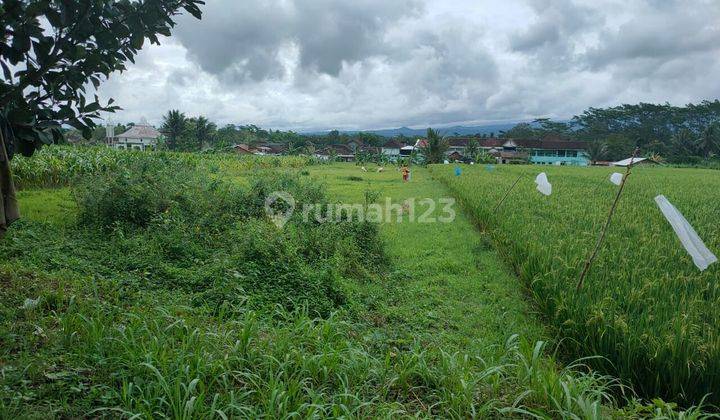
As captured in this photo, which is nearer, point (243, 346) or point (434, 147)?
point (243, 346)

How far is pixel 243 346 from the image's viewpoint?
9.16 ft

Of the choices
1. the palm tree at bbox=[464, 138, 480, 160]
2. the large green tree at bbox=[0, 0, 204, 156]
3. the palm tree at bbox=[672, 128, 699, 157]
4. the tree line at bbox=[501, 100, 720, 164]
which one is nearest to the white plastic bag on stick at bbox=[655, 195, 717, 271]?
the large green tree at bbox=[0, 0, 204, 156]

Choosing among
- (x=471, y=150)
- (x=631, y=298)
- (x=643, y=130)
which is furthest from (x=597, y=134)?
(x=631, y=298)

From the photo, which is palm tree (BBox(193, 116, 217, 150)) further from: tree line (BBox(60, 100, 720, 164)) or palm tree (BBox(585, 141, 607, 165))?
palm tree (BBox(585, 141, 607, 165))

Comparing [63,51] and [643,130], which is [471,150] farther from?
[63,51]

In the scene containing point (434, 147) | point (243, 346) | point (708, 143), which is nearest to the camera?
point (243, 346)

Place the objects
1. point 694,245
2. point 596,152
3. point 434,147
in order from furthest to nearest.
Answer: point 596,152 < point 434,147 < point 694,245

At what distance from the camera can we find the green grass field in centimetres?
230

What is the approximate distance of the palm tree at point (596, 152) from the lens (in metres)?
49.3

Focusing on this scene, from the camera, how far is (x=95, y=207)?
6.88 meters

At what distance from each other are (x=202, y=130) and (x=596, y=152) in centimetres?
4477

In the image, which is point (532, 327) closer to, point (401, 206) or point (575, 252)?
point (575, 252)

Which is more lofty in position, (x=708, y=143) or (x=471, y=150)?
(x=708, y=143)

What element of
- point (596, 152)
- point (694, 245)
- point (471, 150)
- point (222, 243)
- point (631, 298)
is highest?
point (471, 150)
